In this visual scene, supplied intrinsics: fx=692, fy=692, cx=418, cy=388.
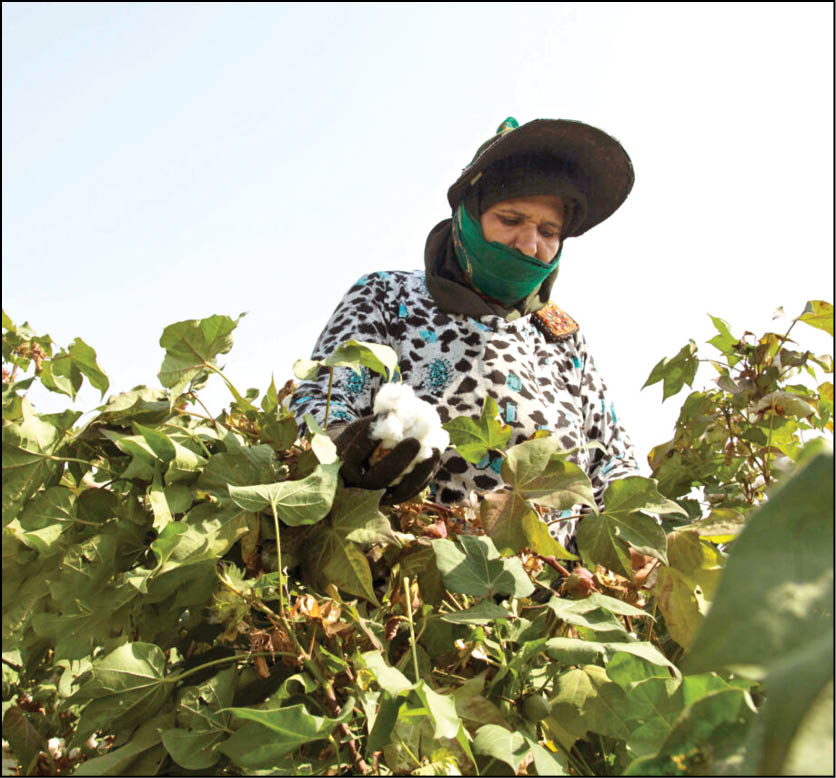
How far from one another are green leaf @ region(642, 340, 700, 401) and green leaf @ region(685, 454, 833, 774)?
4.34 feet

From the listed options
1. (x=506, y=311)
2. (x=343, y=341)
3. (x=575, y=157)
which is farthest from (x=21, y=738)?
(x=575, y=157)

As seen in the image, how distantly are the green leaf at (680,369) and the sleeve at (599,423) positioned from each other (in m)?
0.35

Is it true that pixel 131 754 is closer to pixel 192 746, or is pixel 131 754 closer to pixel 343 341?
pixel 192 746

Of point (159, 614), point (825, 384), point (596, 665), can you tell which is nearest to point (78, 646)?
point (159, 614)

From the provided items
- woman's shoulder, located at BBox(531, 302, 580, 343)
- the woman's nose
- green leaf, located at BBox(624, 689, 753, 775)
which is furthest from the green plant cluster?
woman's shoulder, located at BBox(531, 302, 580, 343)

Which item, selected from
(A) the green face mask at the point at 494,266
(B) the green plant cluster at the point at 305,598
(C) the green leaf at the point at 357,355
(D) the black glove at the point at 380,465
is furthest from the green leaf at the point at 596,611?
(A) the green face mask at the point at 494,266

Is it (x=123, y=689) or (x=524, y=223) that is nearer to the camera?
(x=123, y=689)

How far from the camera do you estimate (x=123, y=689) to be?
0.70 metres

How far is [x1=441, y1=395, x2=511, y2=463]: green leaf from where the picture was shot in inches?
38.3

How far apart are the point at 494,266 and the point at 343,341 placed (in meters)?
0.53

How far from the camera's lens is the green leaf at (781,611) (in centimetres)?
22

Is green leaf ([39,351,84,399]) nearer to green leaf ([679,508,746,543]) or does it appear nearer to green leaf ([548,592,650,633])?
green leaf ([548,592,650,633])

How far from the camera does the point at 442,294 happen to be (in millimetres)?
1859

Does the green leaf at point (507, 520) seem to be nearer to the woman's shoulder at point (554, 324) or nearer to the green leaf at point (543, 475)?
the green leaf at point (543, 475)
